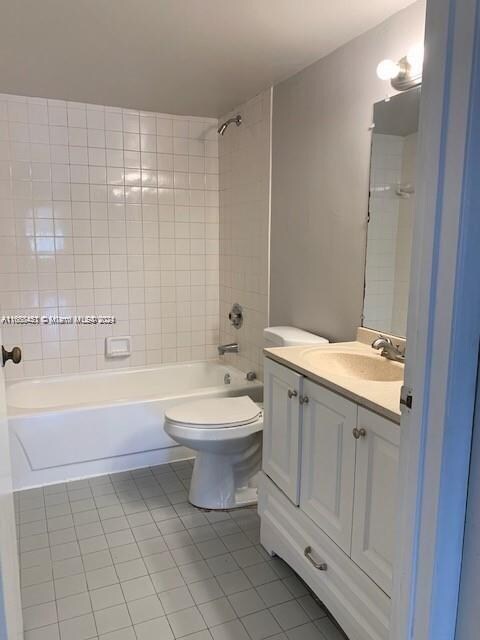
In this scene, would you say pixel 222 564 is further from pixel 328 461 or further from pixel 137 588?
pixel 328 461

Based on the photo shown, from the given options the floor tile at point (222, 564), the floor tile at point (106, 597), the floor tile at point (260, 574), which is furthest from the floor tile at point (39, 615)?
the floor tile at point (260, 574)

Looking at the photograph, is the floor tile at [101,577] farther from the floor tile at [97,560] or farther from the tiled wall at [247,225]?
the tiled wall at [247,225]

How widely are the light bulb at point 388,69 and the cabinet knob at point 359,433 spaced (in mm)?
1332

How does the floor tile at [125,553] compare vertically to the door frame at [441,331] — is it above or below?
below

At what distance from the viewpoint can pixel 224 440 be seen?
2.30m

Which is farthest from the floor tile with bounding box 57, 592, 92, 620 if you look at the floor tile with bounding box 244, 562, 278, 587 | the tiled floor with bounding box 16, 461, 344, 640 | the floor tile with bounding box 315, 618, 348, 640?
the floor tile with bounding box 315, 618, 348, 640

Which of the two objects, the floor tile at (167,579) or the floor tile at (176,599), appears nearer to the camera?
the floor tile at (176,599)

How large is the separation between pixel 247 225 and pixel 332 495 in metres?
2.03

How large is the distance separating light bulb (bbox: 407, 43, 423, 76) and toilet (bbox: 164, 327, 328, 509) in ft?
3.95

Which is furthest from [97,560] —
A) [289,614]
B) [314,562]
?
[314,562]

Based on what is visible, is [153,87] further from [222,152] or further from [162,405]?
[162,405]

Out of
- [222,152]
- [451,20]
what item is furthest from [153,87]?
[451,20]

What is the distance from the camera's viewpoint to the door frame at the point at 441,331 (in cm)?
85

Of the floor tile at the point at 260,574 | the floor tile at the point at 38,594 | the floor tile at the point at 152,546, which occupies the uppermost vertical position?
the floor tile at the point at 260,574
